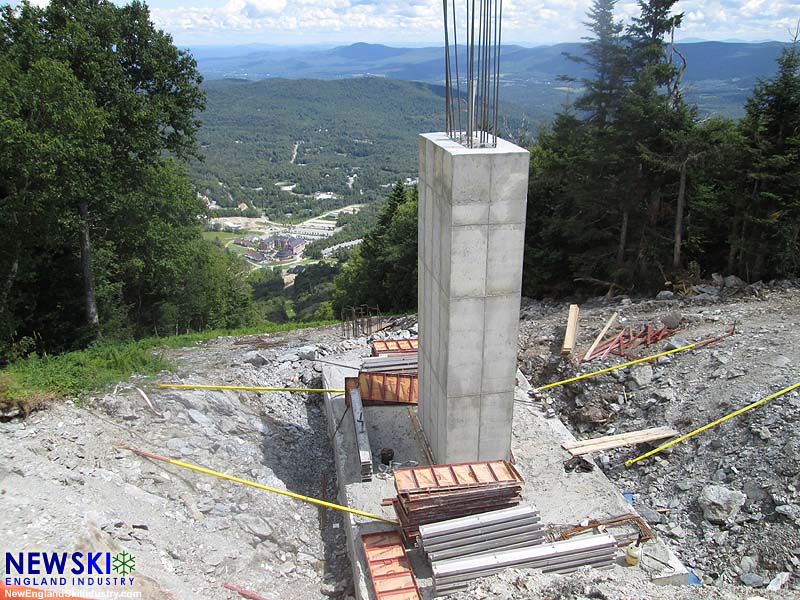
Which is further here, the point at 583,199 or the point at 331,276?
the point at 331,276

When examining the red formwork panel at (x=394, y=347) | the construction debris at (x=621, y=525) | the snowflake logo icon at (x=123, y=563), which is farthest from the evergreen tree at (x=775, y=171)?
the snowflake logo icon at (x=123, y=563)

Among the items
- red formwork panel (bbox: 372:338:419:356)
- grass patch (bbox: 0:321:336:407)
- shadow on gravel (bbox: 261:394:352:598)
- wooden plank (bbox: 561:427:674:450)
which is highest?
grass patch (bbox: 0:321:336:407)

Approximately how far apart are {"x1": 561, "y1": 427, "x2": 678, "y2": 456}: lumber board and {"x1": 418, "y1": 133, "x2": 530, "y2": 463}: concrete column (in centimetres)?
153

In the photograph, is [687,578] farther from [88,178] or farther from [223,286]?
[223,286]

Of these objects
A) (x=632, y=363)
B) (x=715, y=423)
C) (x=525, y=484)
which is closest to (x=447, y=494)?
(x=525, y=484)

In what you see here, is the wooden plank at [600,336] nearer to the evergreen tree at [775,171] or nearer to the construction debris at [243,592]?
the evergreen tree at [775,171]

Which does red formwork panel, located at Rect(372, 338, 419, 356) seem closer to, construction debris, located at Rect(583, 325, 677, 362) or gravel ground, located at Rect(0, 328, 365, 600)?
gravel ground, located at Rect(0, 328, 365, 600)

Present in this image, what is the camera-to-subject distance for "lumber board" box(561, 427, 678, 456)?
11.3m

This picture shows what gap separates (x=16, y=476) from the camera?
27.3ft

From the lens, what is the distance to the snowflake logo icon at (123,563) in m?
7.29

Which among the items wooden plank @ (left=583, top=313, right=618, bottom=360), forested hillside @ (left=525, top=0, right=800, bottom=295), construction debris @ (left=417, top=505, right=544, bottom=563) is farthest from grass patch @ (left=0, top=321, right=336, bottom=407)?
forested hillside @ (left=525, top=0, right=800, bottom=295)

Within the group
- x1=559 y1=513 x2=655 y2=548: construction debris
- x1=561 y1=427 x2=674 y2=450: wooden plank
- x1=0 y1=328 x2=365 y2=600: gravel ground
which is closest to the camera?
x1=0 y1=328 x2=365 y2=600: gravel ground

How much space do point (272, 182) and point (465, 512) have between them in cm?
17411

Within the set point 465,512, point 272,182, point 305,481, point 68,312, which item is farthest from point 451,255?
point 272,182
